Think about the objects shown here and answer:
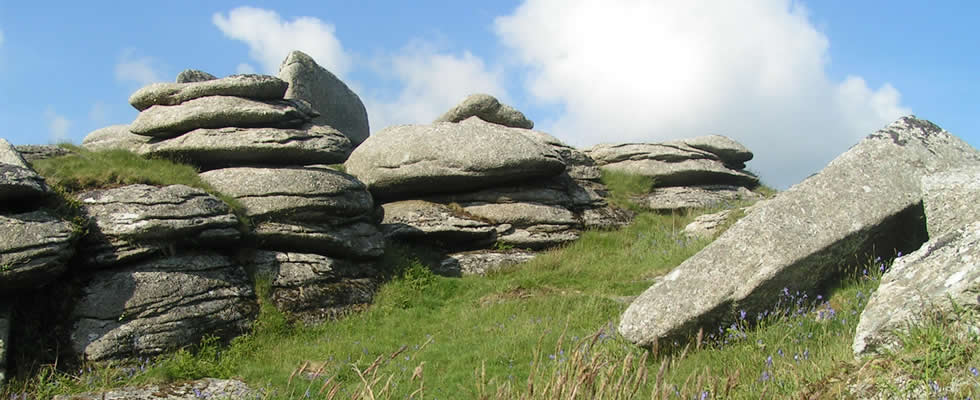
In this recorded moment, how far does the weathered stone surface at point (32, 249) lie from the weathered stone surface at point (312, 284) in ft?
13.3

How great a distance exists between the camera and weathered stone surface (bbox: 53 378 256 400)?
10.7m

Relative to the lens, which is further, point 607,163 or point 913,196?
point 607,163

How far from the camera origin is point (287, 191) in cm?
1733

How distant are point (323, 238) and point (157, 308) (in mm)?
4484

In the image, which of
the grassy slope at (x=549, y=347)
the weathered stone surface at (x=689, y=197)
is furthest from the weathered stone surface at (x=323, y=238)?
the weathered stone surface at (x=689, y=197)

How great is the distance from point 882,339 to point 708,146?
2164 cm

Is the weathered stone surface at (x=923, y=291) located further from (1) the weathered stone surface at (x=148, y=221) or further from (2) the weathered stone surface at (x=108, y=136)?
(2) the weathered stone surface at (x=108, y=136)

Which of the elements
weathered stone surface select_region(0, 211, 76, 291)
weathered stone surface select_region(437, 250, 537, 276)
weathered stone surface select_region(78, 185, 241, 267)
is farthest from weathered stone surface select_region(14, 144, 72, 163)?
weathered stone surface select_region(437, 250, 537, 276)

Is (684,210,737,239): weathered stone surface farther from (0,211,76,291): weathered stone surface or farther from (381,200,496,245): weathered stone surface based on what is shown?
(0,211,76,291): weathered stone surface

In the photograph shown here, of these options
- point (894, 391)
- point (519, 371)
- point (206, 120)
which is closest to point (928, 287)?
point (894, 391)

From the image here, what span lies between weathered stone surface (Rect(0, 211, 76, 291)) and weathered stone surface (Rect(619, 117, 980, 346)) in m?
10.5

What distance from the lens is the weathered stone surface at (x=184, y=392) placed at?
10.7 meters

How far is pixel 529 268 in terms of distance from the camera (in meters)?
19.0

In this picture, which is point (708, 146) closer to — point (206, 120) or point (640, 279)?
point (640, 279)
